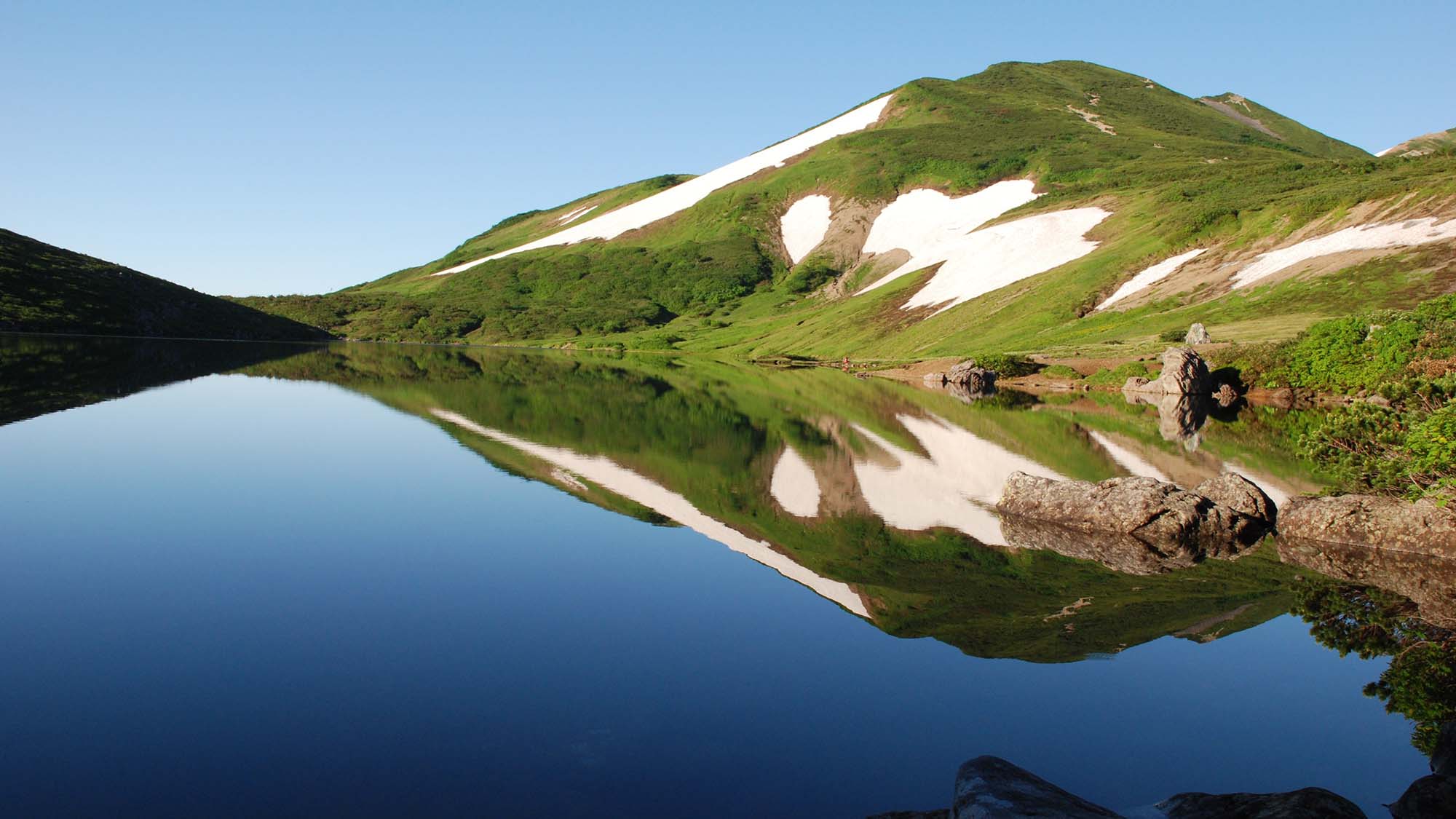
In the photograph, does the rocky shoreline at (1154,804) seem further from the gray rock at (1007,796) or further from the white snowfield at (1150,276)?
the white snowfield at (1150,276)

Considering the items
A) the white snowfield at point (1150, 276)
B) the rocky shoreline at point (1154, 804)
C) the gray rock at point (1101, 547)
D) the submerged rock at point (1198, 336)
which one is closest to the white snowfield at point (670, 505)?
the gray rock at point (1101, 547)

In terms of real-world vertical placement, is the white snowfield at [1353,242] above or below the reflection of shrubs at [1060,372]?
above

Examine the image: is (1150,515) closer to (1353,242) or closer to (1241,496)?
(1241,496)

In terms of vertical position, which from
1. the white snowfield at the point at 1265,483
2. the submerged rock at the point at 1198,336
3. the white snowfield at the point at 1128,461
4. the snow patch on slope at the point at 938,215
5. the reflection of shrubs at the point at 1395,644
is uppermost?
the snow patch on slope at the point at 938,215

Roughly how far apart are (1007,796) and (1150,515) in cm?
1797

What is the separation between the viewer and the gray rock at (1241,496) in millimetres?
25719

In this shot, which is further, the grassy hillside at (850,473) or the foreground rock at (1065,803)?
the grassy hillside at (850,473)

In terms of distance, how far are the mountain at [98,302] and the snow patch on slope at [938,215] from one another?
11515cm

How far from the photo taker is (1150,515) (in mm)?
24938

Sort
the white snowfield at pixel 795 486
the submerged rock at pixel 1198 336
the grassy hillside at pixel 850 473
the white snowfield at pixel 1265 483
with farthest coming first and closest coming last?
the submerged rock at pixel 1198 336, the white snowfield at pixel 795 486, the white snowfield at pixel 1265 483, the grassy hillside at pixel 850 473

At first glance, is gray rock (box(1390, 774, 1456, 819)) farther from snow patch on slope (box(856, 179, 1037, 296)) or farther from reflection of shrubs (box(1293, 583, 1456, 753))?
snow patch on slope (box(856, 179, 1037, 296))

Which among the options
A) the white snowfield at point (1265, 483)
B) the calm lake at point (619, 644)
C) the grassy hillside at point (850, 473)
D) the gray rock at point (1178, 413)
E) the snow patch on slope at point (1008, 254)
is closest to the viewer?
the calm lake at point (619, 644)

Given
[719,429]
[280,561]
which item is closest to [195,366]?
[719,429]

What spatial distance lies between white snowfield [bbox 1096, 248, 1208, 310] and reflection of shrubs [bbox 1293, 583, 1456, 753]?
7936 cm
